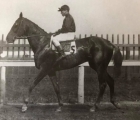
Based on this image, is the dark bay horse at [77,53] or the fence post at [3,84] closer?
the dark bay horse at [77,53]

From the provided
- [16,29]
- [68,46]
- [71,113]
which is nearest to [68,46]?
[68,46]

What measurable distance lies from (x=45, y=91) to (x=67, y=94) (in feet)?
1.39

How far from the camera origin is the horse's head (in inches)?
173

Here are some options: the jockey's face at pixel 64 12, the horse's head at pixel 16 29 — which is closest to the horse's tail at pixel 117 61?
the jockey's face at pixel 64 12

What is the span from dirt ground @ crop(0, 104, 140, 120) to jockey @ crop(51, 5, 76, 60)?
94 cm

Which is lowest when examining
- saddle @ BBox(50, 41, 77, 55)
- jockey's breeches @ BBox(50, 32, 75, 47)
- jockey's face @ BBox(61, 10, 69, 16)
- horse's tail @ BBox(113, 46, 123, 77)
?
horse's tail @ BBox(113, 46, 123, 77)

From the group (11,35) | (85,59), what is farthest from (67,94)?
(11,35)

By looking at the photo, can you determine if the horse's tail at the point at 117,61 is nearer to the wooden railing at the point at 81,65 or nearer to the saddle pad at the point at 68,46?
the wooden railing at the point at 81,65

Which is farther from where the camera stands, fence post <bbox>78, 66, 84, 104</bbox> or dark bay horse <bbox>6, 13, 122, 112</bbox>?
fence post <bbox>78, 66, 84, 104</bbox>

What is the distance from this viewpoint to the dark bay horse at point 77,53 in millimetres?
4414

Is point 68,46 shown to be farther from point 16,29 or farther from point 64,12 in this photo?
point 16,29

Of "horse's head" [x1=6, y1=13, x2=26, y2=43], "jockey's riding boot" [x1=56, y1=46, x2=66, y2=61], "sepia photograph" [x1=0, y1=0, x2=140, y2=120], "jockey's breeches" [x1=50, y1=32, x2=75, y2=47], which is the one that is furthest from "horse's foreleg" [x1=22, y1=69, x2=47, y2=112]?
"horse's head" [x1=6, y1=13, x2=26, y2=43]

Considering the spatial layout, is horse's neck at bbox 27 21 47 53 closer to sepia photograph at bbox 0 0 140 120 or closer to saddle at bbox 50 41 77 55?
sepia photograph at bbox 0 0 140 120

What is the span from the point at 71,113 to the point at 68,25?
1.46 metres
